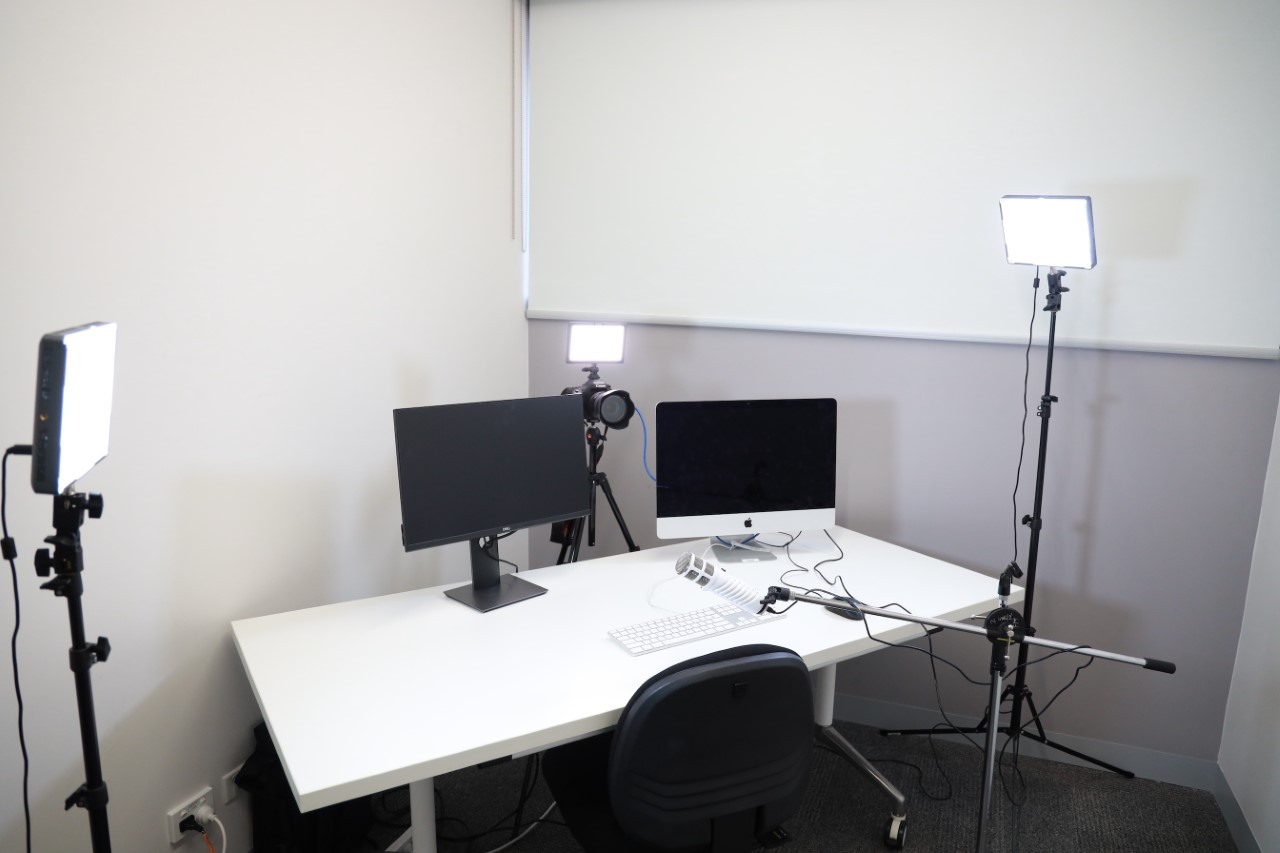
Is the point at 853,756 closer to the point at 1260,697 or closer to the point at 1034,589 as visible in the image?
the point at 1034,589

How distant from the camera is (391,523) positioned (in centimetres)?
248

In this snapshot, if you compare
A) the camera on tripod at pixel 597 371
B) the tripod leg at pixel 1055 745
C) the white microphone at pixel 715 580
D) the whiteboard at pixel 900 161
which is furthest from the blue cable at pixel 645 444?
the tripod leg at pixel 1055 745

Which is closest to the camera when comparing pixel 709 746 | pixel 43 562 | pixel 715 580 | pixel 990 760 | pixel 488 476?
pixel 43 562

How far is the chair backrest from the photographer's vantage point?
4.71 feet

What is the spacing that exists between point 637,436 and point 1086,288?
158 cm

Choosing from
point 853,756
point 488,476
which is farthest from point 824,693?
point 488,476

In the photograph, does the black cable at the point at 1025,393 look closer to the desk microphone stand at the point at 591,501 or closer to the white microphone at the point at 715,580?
the white microphone at the point at 715,580

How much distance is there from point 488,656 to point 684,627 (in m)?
0.47

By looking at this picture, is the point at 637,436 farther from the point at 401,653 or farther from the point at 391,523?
the point at 401,653

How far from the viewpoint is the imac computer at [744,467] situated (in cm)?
235

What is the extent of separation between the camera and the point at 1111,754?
2643 mm

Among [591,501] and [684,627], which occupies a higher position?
[591,501]

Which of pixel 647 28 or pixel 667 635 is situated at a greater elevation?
pixel 647 28

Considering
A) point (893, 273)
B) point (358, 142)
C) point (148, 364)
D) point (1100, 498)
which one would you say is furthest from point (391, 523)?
point (1100, 498)
